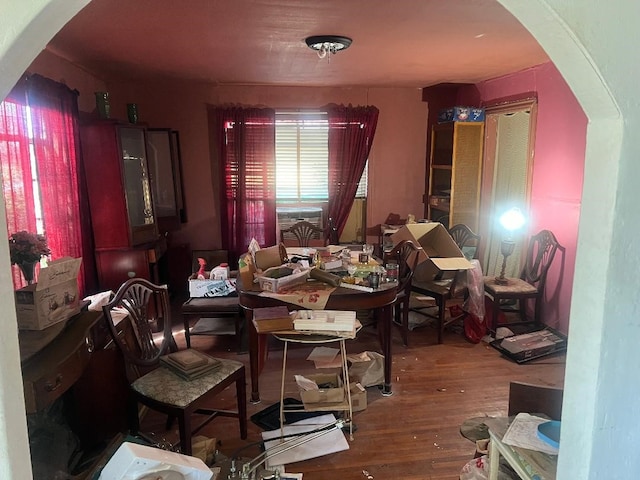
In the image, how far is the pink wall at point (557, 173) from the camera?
3.68 m

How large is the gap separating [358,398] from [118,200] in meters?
2.47

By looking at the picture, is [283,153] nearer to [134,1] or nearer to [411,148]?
[411,148]

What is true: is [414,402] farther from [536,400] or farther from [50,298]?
[50,298]

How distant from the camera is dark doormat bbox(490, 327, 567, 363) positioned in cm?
355

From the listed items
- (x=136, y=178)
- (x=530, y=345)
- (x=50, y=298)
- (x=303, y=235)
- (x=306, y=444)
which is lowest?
(x=306, y=444)

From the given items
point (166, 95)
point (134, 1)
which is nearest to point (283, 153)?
point (166, 95)

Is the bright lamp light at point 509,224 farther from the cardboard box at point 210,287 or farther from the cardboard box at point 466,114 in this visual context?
the cardboard box at point 210,287

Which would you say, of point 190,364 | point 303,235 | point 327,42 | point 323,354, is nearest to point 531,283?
point 323,354

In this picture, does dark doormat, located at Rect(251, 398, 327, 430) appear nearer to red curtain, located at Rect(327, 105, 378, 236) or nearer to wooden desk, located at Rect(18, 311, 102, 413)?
wooden desk, located at Rect(18, 311, 102, 413)

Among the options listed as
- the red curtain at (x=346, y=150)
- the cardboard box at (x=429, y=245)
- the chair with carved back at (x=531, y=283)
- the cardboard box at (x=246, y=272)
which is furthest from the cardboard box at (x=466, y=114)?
the cardboard box at (x=246, y=272)

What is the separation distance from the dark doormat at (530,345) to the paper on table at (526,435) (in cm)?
207

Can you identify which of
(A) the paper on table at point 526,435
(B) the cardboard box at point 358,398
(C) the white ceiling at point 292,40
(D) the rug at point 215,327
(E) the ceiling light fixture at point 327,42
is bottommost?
(B) the cardboard box at point 358,398

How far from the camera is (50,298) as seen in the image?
200 centimetres

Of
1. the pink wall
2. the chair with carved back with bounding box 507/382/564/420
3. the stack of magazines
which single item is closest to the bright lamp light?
the pink wall
